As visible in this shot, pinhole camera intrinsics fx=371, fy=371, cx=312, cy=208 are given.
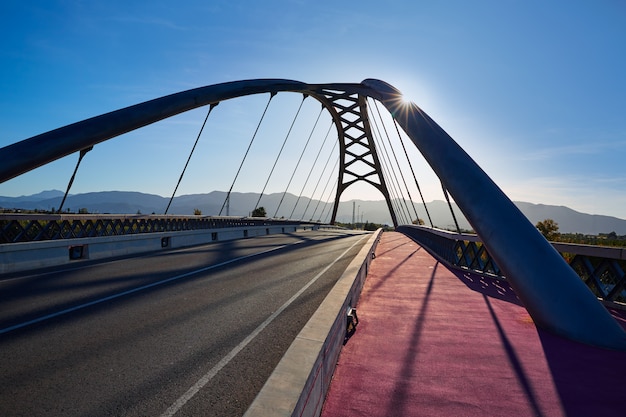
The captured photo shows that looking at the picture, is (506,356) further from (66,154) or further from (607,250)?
(66,154)

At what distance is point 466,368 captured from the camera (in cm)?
405

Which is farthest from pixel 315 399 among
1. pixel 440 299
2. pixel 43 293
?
pixel 43 293

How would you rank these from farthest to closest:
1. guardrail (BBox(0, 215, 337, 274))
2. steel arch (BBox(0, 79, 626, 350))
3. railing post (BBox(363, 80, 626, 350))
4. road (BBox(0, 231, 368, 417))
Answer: guardrail (BBox(0, 215, 337, 274)), steel arch (BBox(0, 79, 626, 350)), railing post (BBox(363, 80, 626, 350)), road (BBox(0, 231, 368, 417))

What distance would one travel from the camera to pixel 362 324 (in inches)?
221

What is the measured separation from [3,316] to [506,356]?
7592 mm

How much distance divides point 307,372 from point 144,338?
331 centimetres

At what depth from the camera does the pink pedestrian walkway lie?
330cm

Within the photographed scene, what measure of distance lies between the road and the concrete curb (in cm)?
74

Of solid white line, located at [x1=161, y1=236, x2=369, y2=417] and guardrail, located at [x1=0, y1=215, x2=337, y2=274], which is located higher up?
guardrail, located at [x1=0, y1=215, x2=337, y2=274]

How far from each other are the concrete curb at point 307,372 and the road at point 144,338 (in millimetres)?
742

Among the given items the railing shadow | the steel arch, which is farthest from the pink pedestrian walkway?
the steel arch

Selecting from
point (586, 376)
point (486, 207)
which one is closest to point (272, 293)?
point (486, 207)

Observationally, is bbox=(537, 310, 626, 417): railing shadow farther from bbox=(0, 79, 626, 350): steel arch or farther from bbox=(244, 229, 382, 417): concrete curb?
bbox=(244, 229, 382, 417): concrete curb

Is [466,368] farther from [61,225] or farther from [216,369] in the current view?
[61,225]
